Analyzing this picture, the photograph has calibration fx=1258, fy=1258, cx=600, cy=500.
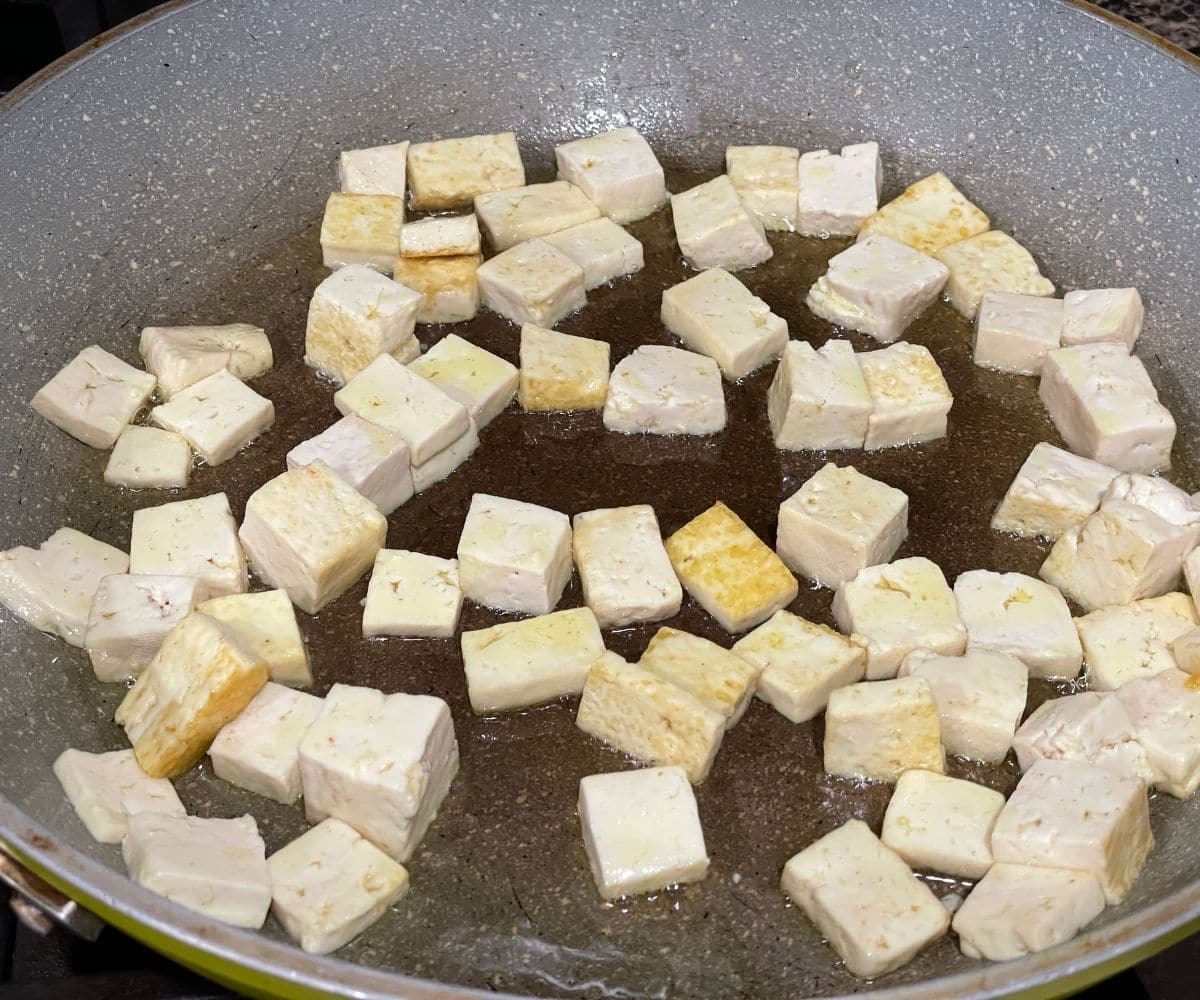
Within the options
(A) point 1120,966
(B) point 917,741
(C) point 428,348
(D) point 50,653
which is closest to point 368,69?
(C) point 428,348

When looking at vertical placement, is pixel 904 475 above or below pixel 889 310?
below

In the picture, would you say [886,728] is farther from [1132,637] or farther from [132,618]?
[132,618]

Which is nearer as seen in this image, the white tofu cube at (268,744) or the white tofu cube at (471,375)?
the white tofu cube at (268,744)

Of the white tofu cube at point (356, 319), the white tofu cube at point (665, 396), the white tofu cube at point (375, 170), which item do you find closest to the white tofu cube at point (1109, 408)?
the white tofu cube at point (665, 396)

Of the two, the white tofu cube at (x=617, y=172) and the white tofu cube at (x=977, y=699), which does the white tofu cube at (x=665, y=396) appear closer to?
the white tofu cube at (x=617, y=172)

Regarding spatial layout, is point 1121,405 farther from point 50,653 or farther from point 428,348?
point 50,653
